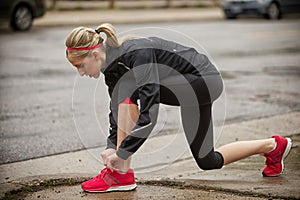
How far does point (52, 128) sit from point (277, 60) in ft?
20.5

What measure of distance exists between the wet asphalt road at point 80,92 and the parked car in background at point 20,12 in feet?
4.98

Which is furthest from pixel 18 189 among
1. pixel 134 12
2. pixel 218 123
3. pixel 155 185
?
pixel 134 12

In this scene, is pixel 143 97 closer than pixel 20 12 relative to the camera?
Yes

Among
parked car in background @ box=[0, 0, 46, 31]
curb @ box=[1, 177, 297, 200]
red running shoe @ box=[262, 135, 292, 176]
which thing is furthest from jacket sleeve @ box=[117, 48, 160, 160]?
parked car in background @ box=[0, 0, 46, 31]

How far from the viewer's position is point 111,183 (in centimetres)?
436

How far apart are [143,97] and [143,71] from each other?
0.16 metres

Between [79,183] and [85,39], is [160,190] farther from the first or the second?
[85,39]

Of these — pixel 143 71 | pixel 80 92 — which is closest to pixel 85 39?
pixel 143 71

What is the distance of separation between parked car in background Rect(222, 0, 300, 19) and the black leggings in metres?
18.0

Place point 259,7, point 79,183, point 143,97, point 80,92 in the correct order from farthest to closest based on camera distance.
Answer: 1. point 259,7
2. point 80,92
3. point 79,183
4. point 143,97

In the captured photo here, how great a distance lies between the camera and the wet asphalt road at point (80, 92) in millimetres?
6203

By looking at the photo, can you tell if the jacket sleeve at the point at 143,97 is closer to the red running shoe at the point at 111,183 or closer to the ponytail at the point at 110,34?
the ponytail at the point at 110,34

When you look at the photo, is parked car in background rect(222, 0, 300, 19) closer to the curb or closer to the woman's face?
the curb

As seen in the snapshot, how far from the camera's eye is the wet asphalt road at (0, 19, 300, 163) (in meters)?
6.20
